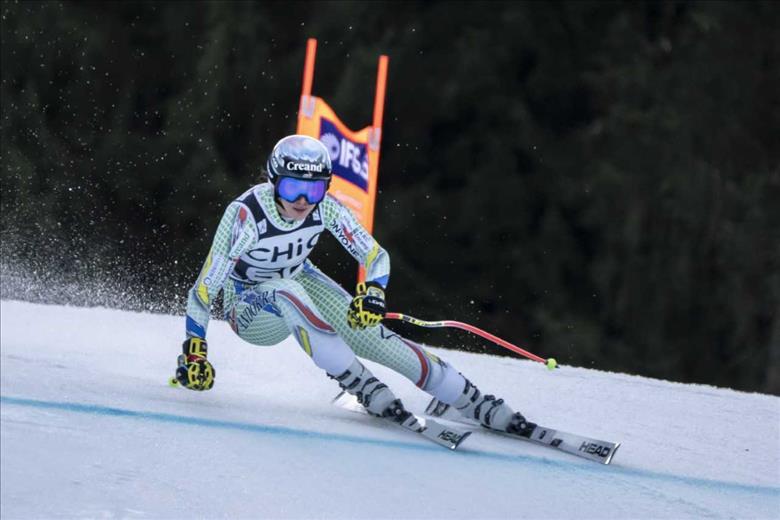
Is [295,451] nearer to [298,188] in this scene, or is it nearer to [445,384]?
[445,384]

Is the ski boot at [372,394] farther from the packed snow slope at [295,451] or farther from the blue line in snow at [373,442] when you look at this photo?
the blue line in snow at [373,442]

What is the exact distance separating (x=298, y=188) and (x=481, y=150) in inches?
402

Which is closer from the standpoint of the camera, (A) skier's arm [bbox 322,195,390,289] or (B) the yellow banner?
(A) skier's arm [bbox 322,195,390,289]

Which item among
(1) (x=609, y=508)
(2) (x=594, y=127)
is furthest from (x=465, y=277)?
(1) (x=609, y=508)

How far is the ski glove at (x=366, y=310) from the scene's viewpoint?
13.9 feet

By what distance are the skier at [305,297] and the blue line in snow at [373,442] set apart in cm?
16

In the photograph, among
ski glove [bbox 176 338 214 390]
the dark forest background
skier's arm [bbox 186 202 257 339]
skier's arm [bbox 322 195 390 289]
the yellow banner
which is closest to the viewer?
ski glove [bbox 176 338 214 390]

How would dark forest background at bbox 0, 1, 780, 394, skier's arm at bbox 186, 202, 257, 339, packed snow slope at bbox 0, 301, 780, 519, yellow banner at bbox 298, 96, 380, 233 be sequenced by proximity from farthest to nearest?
dark forest background at bbox 0, 1, 780, 394, yellow banner at bbox 298, 96, 380, 233, skier's arm at bbox 186, 202, 257, 339, packed snow slope at bbox 0, 301, 780, 519

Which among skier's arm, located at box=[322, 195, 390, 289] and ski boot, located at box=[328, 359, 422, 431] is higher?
skier's arm, located at box=[322, 195, 390, 289]

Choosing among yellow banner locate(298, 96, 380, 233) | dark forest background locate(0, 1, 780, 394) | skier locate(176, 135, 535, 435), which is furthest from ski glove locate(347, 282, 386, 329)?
dark forest background locate(0, 1, 780, 394)

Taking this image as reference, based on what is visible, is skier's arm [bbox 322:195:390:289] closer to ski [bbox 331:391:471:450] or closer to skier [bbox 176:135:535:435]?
skier [bbox 176:135:535:435]

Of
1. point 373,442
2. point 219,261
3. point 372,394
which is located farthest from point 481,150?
point 373,442

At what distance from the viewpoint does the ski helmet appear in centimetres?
423

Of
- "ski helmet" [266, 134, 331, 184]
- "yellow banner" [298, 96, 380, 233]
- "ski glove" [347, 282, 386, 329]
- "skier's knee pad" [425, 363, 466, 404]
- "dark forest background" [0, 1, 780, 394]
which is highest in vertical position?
"dark forest background" [0, 1, 780, 394]
